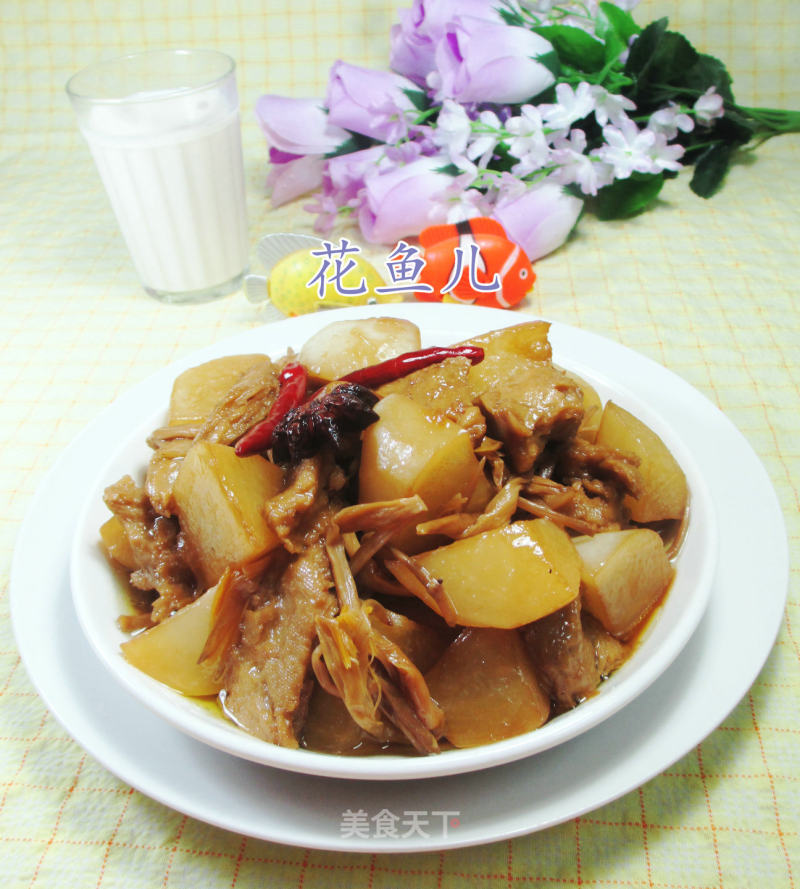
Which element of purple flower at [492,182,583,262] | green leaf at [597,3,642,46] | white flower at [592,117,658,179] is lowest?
purple flower at [492,182,583,262]

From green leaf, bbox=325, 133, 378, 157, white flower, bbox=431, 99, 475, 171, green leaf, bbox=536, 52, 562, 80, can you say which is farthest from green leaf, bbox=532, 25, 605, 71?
green leaf, bbox=325, 133, 378, 157

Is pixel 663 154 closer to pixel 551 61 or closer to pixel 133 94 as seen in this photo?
pixel 551 61

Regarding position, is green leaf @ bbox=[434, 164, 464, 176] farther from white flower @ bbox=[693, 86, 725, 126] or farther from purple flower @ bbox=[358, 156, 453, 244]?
white flower @ bbox=[693, 86, 725, 126]

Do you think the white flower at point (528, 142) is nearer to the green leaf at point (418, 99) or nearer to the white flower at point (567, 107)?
the white flower at point (567, 107)

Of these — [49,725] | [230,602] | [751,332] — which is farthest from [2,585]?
[751,332]

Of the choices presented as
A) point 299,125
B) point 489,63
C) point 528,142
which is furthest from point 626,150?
point 299,125

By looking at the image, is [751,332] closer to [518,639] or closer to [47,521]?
[518,639]
